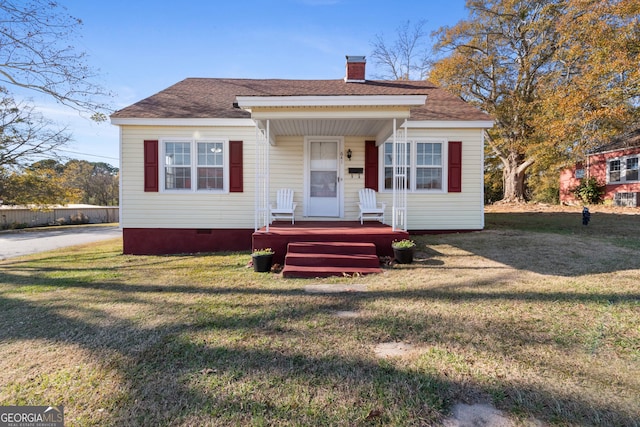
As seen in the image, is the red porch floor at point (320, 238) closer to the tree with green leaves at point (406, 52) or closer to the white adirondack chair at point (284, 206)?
the white adirondack chair at point (284, 206)

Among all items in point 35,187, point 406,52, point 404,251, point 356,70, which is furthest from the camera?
point 406,52

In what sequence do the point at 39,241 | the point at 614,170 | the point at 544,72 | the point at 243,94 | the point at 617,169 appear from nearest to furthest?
the point at 243,94
the point at 39,241
the point at 617,169
the point at 614,170
the point at 544,72

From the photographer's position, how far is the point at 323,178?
316 inches

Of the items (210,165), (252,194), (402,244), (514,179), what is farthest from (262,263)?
(514,179)

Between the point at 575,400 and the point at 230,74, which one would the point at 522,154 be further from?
the point at 575,400

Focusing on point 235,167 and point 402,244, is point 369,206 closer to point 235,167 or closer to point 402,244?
point 402,244

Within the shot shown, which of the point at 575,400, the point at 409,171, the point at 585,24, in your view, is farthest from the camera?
the point at 585,24

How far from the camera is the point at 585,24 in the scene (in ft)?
40.4

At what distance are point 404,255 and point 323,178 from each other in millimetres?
3449

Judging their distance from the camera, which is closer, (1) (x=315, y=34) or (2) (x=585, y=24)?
(1) (x=315, y=34)

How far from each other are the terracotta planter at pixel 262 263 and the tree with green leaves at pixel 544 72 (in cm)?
1331

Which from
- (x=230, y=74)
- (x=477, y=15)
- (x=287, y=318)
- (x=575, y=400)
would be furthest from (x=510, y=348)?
(x=477, y=15)

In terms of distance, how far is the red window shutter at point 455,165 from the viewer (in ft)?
25.6

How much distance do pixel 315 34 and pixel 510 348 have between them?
454 inches
